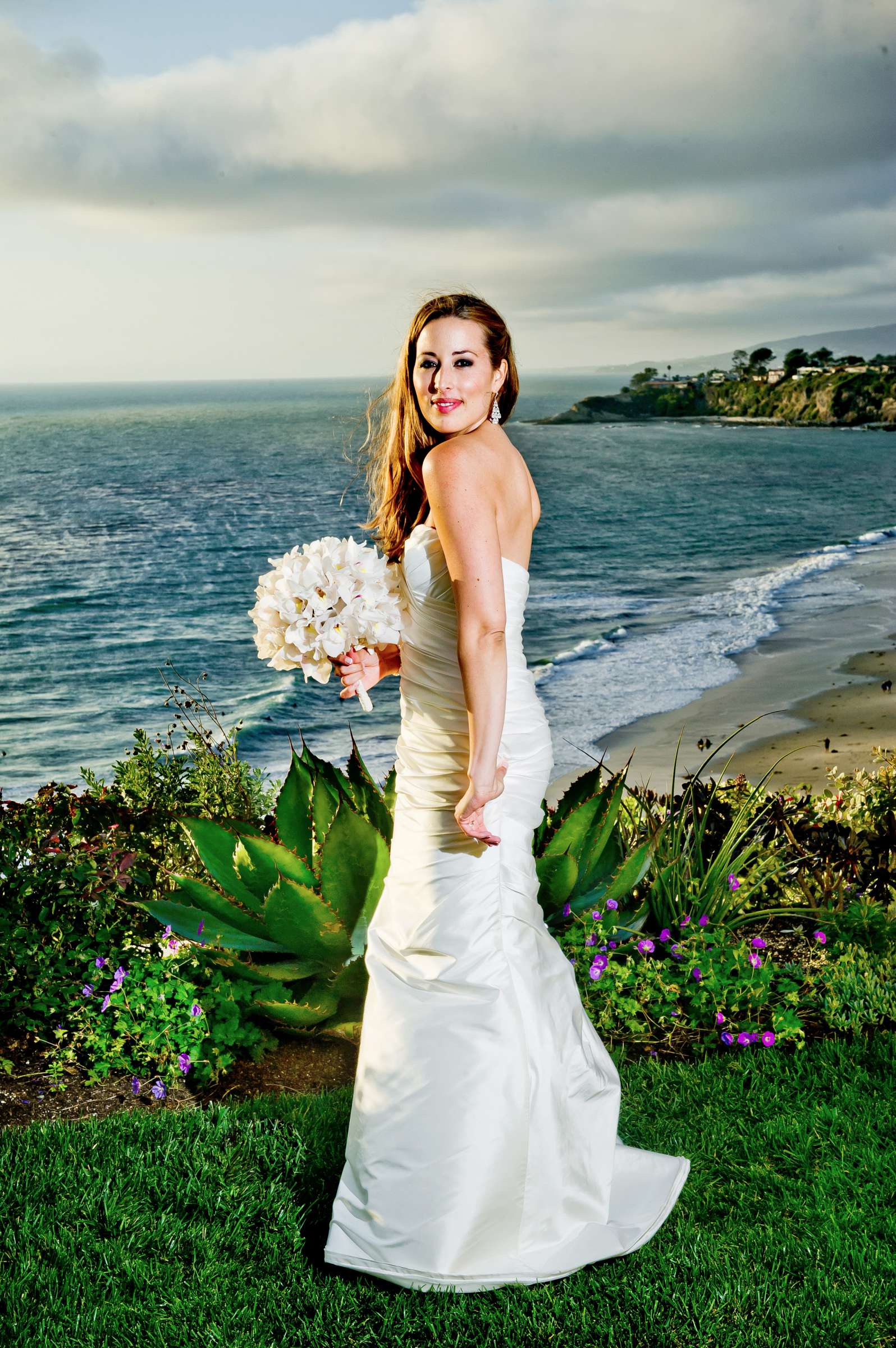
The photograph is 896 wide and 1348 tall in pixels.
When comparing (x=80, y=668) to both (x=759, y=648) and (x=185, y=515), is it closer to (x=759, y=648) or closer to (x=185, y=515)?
(x=759, y=648)

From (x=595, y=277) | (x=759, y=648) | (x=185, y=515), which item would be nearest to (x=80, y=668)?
(x=759, y=648)

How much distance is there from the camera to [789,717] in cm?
1241

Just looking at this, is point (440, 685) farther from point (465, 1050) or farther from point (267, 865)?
point (267, 865)

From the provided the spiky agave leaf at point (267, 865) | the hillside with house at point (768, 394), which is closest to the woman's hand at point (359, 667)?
the spiky agave leaf at point (267, 865)

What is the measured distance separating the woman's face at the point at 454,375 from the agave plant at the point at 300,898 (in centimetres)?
125

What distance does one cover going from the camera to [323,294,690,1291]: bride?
8.69 feet

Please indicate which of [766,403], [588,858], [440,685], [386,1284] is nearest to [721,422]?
[766,403]

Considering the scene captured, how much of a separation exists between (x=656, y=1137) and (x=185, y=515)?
Answer: 4215cm

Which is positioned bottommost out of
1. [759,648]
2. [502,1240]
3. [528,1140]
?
[759,648]

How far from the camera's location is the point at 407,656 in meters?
2.99

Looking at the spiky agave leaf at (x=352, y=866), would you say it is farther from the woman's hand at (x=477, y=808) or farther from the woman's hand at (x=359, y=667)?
the woman's hand at (x=477, y=808)

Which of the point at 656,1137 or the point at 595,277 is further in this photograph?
the point at 595,277

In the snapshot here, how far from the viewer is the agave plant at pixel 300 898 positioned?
3.61m

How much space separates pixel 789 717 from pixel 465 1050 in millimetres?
10529
